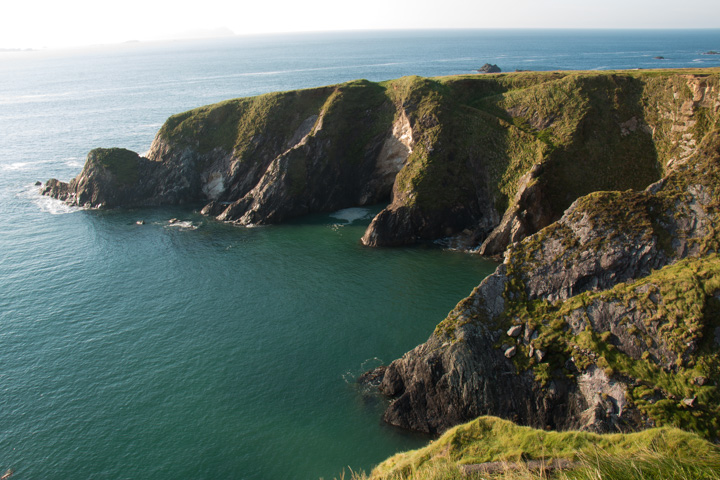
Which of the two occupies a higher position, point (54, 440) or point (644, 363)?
point (644, 363)

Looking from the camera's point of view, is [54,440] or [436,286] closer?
[54,440]

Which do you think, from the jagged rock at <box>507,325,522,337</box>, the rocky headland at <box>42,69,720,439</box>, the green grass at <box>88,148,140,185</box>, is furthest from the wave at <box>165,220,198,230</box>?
the jagged rock at <box>507,325,522,337</box>

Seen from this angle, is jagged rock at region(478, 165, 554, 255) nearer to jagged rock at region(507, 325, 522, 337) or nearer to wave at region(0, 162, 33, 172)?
jagged rock at region(507, 325, 522, 337)

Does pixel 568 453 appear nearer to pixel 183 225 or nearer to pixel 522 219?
pixel 522 219

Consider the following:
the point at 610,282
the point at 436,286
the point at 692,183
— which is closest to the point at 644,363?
the point at 610,282

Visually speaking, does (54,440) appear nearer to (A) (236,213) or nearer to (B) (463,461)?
(B) (463,461)

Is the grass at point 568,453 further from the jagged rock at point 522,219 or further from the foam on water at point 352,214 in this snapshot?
the foam on water at point 352,214

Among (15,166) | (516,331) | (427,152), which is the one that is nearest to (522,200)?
(427,152)
